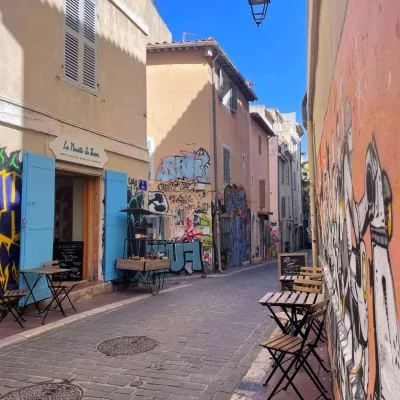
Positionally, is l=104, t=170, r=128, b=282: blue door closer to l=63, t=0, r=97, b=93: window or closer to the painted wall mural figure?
l=63, t=0, r=97, b=93: window

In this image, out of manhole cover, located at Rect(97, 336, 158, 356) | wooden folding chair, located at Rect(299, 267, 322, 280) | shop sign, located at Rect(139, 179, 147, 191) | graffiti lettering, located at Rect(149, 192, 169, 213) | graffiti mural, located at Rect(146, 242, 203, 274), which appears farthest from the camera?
graffiti lettering, located at Rect(149, 192, 169, 213)

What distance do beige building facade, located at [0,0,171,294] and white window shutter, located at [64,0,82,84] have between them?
0.07 feet

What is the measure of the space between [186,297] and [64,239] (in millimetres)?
3559

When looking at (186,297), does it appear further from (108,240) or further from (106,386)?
(106,386)

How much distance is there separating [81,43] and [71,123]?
1.99 meters

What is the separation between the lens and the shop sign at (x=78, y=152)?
8.36 m

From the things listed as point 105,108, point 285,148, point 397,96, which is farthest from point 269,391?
point 285,148

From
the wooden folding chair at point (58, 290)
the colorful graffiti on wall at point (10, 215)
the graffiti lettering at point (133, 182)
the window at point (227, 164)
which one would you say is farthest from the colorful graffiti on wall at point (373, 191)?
the window at point (227, 164)

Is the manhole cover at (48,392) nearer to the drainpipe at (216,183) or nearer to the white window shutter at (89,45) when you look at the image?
the white window shutter at (89,45)

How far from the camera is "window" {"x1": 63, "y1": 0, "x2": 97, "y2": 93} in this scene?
8.92 metres

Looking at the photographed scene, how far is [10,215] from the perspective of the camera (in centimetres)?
723

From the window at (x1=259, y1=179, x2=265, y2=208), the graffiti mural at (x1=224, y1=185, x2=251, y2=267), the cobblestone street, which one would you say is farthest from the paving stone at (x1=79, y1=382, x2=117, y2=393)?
the window at (x1=259, y1=179, x2=265, y2=208)

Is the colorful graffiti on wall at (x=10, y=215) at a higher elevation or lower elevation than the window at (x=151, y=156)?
lower

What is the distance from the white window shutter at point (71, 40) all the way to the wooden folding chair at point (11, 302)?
459cm
